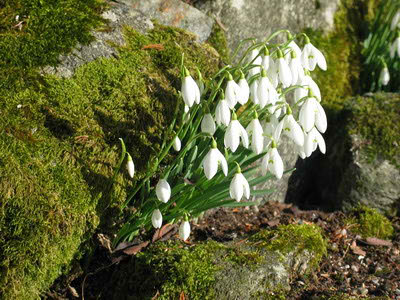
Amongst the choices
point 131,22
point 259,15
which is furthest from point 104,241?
point 259,15

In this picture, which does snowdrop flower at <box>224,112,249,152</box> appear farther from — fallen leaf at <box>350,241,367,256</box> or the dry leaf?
fallen leaf at <box>350,241,367,256</box>

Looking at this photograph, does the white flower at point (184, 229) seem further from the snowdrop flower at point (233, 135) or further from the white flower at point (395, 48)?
the white flower at point (395, 48)

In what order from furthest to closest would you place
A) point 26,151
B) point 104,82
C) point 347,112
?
point 347,112
point 104,82
point 26,151

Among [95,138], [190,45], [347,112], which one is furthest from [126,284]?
[347,112]

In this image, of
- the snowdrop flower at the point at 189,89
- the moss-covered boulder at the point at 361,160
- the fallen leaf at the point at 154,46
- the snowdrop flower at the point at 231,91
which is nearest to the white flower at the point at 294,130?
the snowdrop flower at the point at 231,91

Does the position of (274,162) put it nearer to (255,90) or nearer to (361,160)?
(255,90)

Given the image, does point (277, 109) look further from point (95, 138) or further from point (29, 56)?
point (29, 56)
